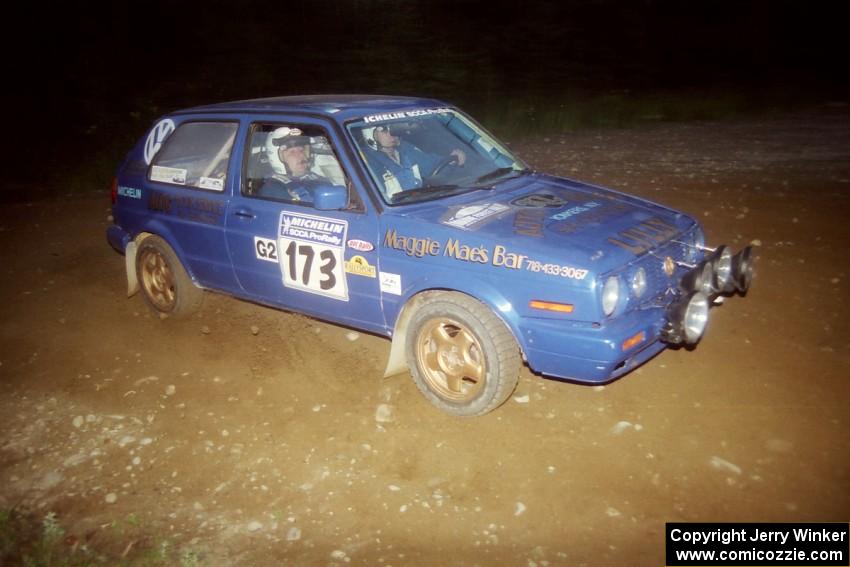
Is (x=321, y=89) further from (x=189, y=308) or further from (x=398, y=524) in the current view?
(x=398, y=524)

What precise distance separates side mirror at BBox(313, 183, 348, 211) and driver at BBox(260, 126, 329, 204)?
503 mm

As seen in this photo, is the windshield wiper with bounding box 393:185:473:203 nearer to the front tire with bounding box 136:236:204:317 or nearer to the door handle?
the door handle

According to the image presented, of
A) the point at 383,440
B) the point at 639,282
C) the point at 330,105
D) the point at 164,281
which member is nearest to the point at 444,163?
the point at 330,105

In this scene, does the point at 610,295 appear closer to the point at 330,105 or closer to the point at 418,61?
the point at 330,105

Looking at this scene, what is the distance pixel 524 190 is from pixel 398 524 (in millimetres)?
2311

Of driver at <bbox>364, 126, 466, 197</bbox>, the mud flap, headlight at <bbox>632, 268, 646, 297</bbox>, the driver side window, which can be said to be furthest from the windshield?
the mud flap

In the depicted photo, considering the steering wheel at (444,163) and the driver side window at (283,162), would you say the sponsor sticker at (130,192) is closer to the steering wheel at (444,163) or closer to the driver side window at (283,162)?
the driver side window at (283,162)

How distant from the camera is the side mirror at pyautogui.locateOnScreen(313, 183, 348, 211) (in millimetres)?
4027

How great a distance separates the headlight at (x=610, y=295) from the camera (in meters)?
3.49

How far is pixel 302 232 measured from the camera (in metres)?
4.39

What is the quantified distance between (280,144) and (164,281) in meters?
1.81

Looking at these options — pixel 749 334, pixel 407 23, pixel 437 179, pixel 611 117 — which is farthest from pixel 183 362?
pixel 407 23

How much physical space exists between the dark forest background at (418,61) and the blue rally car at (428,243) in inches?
293

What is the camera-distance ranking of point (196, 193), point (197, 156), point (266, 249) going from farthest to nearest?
point (197, 156)
point (196, 193)
point (266, 249)
